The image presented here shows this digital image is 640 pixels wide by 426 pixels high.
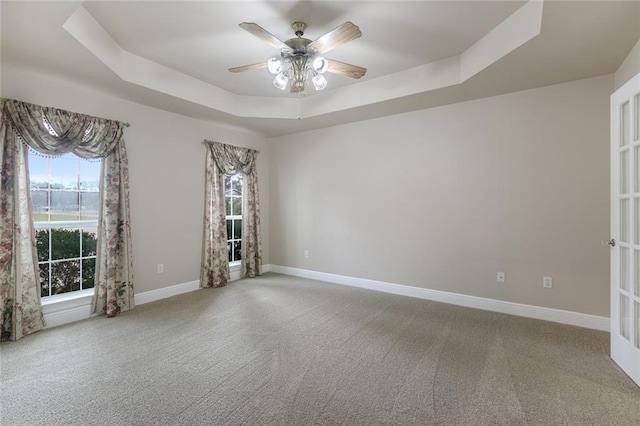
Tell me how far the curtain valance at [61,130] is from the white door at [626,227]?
484 cm

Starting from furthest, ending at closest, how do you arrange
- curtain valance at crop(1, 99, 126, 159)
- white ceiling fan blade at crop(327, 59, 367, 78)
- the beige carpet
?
curtain valance at crop(1, 99, 126, 159) → white ceiling fan blade at crop(327, 59, 367, 78) → the beige carpet

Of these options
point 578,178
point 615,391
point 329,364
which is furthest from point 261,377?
point 578,178

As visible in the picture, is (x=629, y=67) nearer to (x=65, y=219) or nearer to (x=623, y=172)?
(x=623, y=172)

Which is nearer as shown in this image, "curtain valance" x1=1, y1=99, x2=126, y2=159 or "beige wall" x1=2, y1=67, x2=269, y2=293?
"curtain valance" x1=1, y1=99, x2=126, y2=159

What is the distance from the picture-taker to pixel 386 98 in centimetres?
360

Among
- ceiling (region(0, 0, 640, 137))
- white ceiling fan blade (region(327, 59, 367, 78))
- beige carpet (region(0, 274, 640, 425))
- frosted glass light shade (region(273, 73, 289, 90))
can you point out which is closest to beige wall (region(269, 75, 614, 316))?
ceiling (region(0, 0, 640, 137))

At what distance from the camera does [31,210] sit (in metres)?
2.83

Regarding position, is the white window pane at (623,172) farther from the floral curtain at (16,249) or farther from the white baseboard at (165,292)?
the floral curtain at (16,249)

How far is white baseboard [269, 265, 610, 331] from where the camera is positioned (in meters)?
2.99

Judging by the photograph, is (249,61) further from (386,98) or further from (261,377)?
(261,377)

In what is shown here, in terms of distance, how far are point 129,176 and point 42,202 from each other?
86 cm

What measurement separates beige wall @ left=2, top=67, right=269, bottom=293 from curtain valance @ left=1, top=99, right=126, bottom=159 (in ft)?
0.54

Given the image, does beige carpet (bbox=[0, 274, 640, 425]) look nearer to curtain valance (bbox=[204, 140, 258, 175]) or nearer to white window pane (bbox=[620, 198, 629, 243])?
white window pane (bbox=[620, 198, 629, 243])

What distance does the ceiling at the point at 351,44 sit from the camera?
2184 mm
